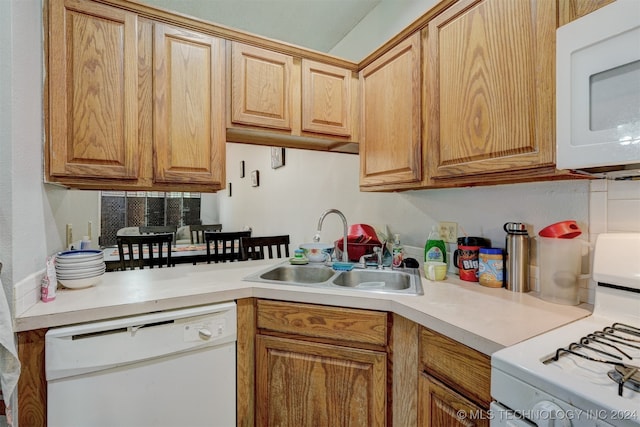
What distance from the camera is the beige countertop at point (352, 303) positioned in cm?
87

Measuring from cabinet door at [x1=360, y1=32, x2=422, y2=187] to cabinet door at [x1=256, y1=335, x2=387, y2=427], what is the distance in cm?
83

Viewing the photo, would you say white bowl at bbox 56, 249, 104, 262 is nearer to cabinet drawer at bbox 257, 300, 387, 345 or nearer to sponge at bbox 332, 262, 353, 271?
cabinet drawer at bbox 257, 300, 387, 345

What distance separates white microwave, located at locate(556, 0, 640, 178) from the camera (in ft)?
2.25

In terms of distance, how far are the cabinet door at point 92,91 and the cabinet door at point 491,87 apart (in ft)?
4.32

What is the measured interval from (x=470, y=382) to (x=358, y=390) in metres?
0.49

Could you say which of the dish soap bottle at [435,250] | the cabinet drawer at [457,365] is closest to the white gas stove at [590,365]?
the cabinet drawer at [457,365]

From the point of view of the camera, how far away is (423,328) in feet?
3.32

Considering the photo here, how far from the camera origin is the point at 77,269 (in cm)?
125

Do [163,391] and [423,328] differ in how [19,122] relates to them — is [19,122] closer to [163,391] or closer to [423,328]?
[163,391]

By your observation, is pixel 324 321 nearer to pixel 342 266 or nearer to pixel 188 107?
pixel 342 266

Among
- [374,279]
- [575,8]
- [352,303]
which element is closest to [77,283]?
[352,303]

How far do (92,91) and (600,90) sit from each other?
5.72 ft

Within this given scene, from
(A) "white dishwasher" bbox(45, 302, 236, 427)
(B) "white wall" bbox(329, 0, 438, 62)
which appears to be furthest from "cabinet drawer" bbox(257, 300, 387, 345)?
(B) "white wall" bbox(329, 0, 438, 62)

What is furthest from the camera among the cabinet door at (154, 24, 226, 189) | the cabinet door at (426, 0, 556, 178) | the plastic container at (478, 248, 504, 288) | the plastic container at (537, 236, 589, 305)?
the cabinet door at (154, 24, 226, 189)
